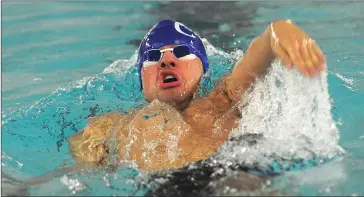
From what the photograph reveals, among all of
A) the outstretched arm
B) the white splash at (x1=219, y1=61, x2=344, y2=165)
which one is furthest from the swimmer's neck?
the white splash at (x1=219, y1=61, x2=344, y2=165)

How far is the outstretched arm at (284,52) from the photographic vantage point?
204cm

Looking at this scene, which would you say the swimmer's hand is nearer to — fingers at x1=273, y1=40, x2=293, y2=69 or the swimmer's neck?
fingers at x1=273, y1=40, x2=293, y2=69

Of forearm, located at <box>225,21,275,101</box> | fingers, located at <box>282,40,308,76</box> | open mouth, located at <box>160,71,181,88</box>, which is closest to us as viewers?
fingers, located at <box>282,40,308,76</box>

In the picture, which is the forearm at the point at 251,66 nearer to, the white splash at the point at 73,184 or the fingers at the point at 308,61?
the fingers at the point at 308,61

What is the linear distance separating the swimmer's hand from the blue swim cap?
816mm

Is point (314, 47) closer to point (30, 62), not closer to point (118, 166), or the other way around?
point (118, 166)

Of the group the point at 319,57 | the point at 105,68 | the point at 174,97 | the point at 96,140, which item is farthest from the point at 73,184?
the point at 105,68

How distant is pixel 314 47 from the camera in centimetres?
206

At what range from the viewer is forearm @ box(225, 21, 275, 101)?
2.30m

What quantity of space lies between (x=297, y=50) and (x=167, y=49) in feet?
2.96

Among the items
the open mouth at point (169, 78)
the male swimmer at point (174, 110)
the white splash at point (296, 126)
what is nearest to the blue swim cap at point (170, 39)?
the male swimmer at point (174, 110)

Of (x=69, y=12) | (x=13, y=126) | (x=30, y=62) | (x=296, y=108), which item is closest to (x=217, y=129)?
(x=296, y=108)

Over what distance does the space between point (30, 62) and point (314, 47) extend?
2.91 meters

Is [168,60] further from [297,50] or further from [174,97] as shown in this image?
[297,50]
